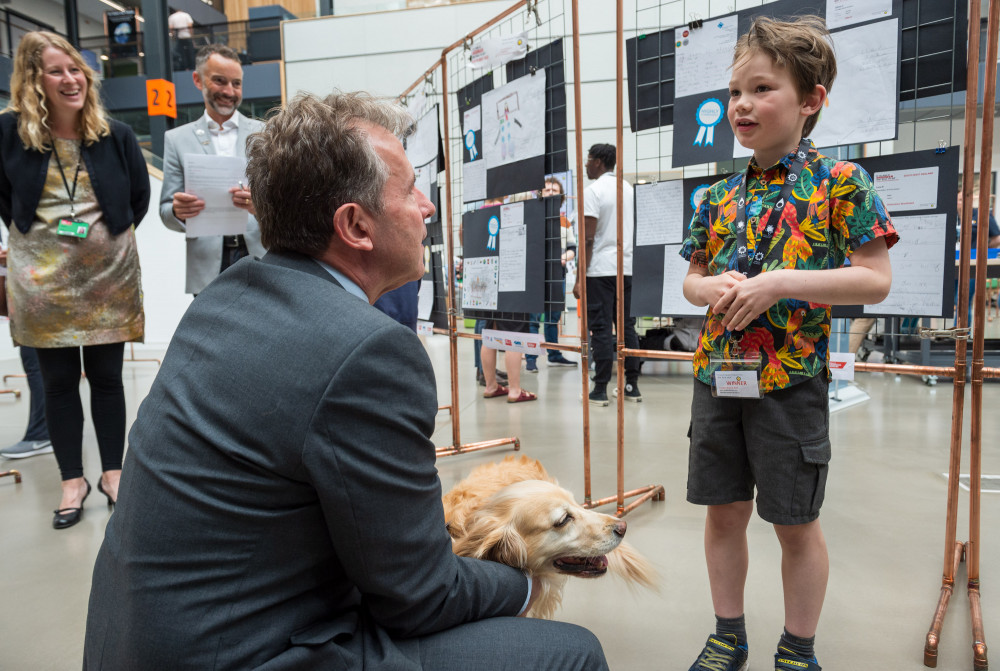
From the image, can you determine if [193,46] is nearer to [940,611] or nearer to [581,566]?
[581,566]

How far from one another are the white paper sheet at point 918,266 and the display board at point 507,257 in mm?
1189

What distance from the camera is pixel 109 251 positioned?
7.54 feet

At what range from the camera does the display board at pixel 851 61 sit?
1.59 meters

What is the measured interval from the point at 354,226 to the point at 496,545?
63 centimetres

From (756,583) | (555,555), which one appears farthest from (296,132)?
(756,583)

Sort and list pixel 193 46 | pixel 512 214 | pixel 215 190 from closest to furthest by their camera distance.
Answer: pixel 215 190 → pixel 512 214 → pixel 193 46

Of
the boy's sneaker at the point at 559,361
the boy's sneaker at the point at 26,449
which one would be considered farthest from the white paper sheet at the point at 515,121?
the boy's sneaker at the point at 559,361

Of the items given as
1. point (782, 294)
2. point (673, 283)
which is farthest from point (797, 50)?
point (673, 283)

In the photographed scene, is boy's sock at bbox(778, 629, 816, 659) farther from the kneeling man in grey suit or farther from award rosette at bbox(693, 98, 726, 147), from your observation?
award rosette at bbox(693, 98, 726, 147)

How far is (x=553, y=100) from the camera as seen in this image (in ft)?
7.82


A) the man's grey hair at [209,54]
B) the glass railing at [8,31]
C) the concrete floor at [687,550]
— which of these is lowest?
the concrete floor at [687,550]

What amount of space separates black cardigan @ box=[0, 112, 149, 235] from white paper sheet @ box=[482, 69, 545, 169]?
1.33 metres

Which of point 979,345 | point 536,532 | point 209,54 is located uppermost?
point 209,54

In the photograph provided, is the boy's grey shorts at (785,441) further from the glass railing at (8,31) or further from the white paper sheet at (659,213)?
the glass railing at (8,31)
